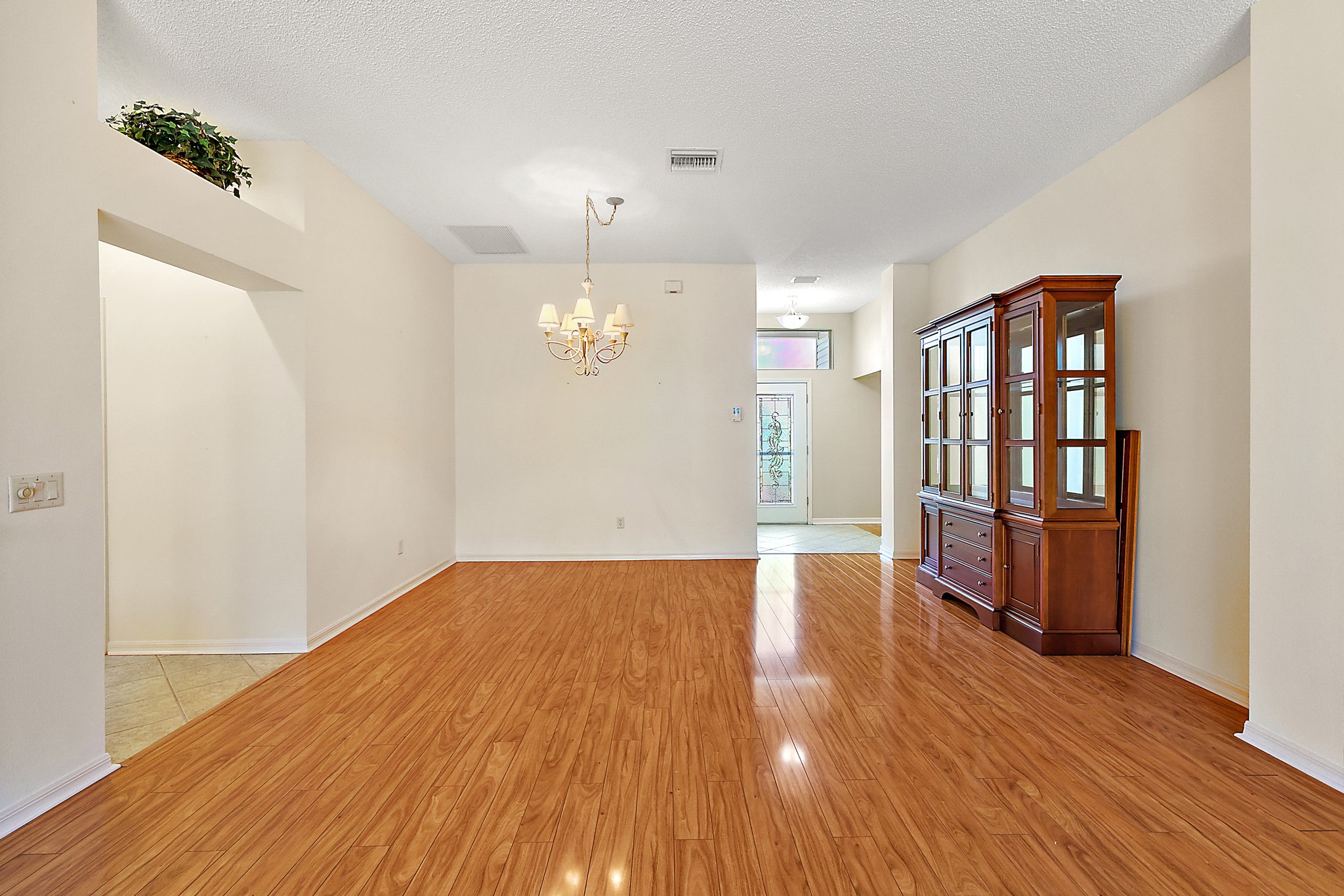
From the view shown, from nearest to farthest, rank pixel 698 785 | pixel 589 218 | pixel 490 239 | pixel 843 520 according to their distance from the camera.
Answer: pixel 698 785 → pixel 589 218 → pixel 490 239 → pixel 843 520

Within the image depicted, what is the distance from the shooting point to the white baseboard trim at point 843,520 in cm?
838

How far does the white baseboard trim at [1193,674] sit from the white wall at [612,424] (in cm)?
327

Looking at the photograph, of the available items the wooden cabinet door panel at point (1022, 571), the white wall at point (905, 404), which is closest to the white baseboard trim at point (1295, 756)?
the wooden cabinet door panel at point (1022, 571)

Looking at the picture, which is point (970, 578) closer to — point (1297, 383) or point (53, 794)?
point (1297, 383)

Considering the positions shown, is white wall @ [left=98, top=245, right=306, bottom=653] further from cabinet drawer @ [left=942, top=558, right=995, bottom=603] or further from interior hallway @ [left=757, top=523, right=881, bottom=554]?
interior hallway @ [left=757, top=523, right=881, bottom=554]

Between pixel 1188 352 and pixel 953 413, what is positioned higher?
pixel 1188 352

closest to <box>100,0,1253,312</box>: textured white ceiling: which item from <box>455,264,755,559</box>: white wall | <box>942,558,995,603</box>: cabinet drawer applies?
<box>455,264,755,559</box>: white wall

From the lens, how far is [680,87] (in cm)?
289

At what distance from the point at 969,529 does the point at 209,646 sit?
189 inches

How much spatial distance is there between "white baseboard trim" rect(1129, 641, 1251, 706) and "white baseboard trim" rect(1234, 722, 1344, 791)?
4.5 inches

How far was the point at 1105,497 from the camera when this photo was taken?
337 centimetres

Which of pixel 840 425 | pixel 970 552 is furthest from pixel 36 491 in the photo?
pixel 840 425

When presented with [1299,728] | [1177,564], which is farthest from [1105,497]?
[1299,728]

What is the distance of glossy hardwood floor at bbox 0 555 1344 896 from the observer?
5.44 feet
